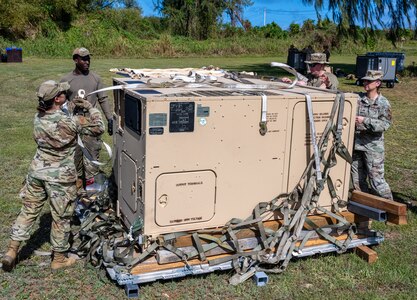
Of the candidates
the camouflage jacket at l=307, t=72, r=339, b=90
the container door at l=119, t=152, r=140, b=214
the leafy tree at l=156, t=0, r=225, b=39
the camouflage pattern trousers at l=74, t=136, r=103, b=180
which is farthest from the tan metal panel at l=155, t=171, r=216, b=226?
the leafy tree at l=156, t=0, r=225, b=39

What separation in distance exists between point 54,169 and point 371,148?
3.45 meters

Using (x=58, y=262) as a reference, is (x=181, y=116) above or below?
above

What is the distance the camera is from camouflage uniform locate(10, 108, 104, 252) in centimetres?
448

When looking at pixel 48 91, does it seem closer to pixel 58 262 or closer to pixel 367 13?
pixel 58 262

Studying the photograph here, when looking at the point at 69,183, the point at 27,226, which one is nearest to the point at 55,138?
the point at 69,183

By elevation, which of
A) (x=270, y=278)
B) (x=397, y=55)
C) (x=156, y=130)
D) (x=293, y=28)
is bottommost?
(x=270, y=278)

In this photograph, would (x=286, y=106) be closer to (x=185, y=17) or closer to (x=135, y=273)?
(x=135, y=273)

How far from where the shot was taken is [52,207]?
182 inches

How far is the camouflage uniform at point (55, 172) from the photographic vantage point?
4484 mm

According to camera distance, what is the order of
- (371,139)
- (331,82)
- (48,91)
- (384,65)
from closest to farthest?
(48,91) → (371,139) → (331,82) → (384,65)

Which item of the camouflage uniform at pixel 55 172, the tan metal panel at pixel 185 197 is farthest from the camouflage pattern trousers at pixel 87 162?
the tan metal panel at pixel 185 197

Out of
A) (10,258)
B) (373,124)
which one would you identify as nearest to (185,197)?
(10,258)

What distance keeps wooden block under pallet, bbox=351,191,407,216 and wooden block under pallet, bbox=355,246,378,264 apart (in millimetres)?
419

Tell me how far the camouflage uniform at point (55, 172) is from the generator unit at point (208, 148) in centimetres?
50
